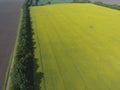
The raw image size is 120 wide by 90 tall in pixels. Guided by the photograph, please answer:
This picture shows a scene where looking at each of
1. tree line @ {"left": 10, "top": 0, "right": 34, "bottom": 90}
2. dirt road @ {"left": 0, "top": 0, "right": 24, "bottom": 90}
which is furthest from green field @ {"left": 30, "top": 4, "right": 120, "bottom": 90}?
dirt road @ {"left": 0, "top": 0, "right": 24, "bottom": 90}

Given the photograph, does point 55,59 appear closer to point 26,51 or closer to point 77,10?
point 26,51

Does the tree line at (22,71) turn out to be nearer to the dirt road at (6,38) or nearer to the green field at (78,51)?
the green field at (78,51)

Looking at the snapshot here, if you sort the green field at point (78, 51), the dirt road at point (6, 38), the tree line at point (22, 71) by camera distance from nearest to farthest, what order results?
the tree line at point (22, 71), the green field at point (78, 51), the dirt road at point (6, 38)

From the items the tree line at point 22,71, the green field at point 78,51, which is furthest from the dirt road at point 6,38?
the green field at point 78,51

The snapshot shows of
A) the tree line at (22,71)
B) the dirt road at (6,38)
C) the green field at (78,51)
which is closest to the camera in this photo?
the tree line at (22,71)

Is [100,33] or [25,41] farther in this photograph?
[100,33]

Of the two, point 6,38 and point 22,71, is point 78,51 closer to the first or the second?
point 22,71

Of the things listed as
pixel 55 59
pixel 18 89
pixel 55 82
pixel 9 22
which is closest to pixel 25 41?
pixel 55 59

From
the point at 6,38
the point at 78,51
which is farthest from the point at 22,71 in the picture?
the point at 6,38
